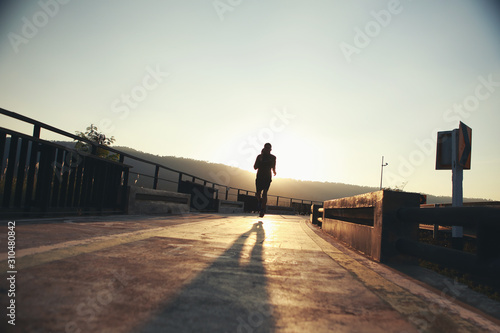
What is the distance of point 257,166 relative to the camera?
8.74 meters

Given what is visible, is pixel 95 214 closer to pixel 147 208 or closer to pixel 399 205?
pixel 147 208

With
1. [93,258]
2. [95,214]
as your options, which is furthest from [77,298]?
[95,214]

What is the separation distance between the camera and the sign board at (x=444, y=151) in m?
4.66

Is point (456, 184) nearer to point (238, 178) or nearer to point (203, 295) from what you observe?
point (203, 295)

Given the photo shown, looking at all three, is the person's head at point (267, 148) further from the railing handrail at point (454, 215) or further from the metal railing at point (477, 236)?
the metal railing at point (477, 236)

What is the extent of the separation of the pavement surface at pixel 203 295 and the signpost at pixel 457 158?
245 centimetres

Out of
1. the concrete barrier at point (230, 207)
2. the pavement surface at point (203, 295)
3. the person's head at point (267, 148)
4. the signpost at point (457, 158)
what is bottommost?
the concrete barrier at point (230, 207)

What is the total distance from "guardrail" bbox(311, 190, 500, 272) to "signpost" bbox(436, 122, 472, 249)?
135 cm

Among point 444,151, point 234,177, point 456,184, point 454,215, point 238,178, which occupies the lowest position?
point 454,215

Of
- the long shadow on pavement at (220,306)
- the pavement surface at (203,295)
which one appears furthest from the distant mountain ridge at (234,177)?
the long shadow on pavement at (220,306)

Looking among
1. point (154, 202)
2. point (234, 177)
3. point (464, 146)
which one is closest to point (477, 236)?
point (464, 146)

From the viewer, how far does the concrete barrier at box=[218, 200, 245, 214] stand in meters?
16.6

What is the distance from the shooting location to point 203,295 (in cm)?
158

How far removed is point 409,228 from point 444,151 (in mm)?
2242
